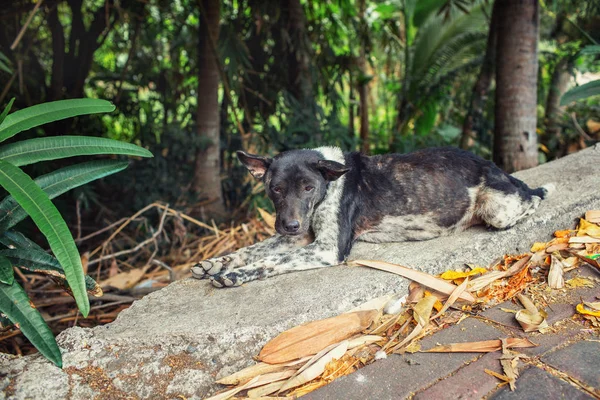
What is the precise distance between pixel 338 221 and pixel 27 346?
7.52 feet

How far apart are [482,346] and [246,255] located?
175cm

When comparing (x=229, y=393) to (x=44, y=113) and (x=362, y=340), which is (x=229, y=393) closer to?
(x=362, y=340)

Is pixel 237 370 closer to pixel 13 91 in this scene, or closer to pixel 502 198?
pixel 502 198

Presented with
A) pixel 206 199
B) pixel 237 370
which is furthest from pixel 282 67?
pixel 237 370

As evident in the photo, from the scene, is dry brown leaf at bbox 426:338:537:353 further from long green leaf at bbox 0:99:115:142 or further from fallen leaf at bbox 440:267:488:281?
long green leaf at bbox 0:99:115:142

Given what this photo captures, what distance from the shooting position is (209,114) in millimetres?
6008

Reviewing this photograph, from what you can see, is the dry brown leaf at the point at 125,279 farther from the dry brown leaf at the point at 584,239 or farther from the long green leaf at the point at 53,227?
the dry brown leaf at the point at 584,239

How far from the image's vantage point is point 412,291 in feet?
10.0

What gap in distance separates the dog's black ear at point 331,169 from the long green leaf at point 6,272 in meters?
1.89

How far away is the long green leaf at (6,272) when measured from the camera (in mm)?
2305

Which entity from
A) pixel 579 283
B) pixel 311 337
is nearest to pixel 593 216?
pixel 579 283

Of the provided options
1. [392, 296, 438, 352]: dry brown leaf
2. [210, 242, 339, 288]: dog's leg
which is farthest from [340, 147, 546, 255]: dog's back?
[392, 296, 438, 352]: dry brown leaf

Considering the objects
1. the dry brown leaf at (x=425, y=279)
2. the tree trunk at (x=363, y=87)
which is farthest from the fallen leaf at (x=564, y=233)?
the tree trunk at (x=363, y=87)

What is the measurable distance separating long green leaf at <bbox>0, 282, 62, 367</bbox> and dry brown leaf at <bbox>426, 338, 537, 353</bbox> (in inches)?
67.9
